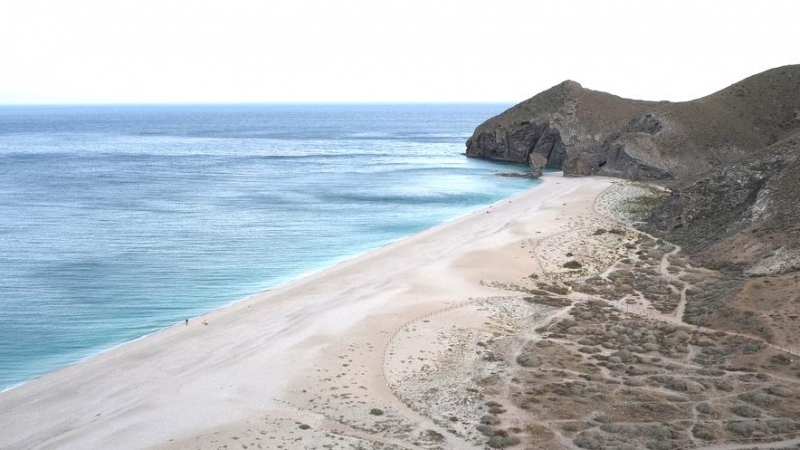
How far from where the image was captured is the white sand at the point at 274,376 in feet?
70.7

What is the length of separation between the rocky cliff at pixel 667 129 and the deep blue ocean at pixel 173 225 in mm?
8667

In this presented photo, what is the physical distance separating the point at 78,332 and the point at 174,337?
527cm

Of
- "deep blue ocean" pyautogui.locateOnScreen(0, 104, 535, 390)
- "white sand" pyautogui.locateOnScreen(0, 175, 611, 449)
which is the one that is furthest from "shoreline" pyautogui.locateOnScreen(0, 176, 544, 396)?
"white sand" pyautogui.locateOnScreen(0, 175, 611, 449)

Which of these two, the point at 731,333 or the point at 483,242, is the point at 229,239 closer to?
the point at 483,242

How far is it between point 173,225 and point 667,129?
190ft

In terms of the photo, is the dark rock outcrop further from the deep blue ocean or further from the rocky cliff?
the rocky cliff

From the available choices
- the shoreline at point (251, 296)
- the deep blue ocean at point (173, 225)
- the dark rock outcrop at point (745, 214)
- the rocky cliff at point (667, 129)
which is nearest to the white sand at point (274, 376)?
the shoreline at point (251, 296)

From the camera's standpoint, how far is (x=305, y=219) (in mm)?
62031

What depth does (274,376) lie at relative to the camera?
25.9 meters

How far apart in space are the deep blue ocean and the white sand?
3432mm

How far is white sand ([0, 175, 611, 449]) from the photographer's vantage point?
21.5m

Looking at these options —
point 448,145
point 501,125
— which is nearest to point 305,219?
point 501,125

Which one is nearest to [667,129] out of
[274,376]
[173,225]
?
[173,225]

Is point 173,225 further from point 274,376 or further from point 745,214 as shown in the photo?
point 745,214
